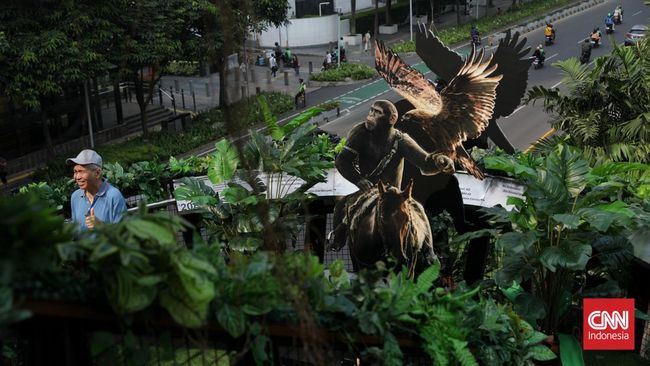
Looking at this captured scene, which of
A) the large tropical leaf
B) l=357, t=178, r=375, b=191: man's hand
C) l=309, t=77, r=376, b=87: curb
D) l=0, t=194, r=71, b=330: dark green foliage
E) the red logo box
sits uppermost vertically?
l=0, t=194, r=71, b=330: dark green foliage

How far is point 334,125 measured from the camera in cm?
2947

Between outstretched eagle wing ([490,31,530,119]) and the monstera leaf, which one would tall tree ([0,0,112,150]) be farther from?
outstretched eagle wing ([490,31,530,119])

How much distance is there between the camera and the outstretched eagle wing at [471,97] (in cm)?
1029

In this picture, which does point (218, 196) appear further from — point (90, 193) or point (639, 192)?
point (639, 192)

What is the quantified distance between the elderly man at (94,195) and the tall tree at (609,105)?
285 inches

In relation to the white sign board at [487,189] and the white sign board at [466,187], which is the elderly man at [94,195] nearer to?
the white sign board at [466,187]

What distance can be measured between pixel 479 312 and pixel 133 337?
8.18 ft

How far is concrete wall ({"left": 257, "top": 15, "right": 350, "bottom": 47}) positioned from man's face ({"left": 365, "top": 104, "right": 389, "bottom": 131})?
3690 cm

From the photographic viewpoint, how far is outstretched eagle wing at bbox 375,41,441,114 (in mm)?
10571

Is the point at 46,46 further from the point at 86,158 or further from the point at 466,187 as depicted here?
the point at 86,158

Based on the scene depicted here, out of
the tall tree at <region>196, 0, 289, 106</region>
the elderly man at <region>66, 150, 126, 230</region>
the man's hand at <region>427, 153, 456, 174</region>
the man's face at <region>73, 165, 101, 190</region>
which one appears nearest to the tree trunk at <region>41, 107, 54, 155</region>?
the tall tree at <region>196, 0, 289, 106</region>

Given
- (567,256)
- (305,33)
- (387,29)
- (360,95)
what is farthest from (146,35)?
(387,29)

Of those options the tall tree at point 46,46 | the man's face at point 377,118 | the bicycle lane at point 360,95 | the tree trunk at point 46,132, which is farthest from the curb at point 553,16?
the man's face at point 377,118

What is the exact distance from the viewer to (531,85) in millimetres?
34188
